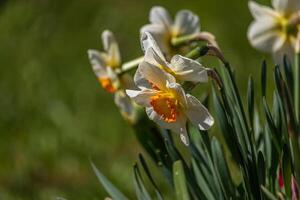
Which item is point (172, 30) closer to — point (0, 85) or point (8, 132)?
point (8, 132)

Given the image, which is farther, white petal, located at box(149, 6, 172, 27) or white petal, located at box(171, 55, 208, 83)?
white petal, located at box(149, 6, 172, 27)

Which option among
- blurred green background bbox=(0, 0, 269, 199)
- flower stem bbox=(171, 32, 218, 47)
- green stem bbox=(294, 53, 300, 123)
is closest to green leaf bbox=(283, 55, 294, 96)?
green stem bbox=(294, 53, 300, 123)

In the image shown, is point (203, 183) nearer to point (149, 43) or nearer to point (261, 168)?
point (261, 168)

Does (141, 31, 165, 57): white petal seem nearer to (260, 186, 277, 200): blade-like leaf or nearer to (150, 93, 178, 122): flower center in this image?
(150, 93, 178, 122): flower center

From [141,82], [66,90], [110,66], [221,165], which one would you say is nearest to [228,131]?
[221,165]

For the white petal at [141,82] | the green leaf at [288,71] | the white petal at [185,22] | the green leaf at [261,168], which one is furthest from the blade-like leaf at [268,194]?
the white petal at [185,22]

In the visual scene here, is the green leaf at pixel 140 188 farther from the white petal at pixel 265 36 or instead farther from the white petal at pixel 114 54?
the white petal at pixel 265 36
